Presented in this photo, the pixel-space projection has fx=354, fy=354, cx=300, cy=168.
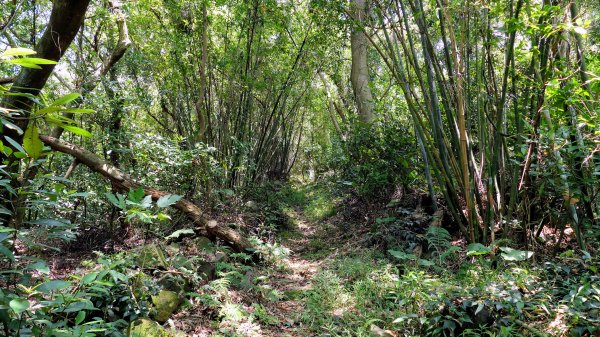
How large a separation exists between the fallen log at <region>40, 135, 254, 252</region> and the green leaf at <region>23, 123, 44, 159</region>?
2588 millimetres

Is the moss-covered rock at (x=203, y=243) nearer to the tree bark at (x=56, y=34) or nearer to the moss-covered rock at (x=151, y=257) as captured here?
the moss-covered rock at (x=151, y=257)

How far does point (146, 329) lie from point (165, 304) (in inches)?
13.3

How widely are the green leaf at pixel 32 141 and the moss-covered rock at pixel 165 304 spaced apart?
1529 mm

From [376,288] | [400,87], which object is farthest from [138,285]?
[400,87]

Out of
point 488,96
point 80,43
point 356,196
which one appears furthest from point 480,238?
point 80,43

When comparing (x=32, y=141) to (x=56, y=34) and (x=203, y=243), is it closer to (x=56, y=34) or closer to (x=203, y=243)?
(x=56, y=34)

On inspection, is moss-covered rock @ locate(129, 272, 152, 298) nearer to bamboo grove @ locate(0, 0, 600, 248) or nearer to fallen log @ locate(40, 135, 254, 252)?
bamboo grove @ locate(0, 0, 600, 248)

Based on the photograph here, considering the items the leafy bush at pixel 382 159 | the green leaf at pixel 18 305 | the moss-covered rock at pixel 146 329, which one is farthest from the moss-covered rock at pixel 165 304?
the leafy bush at pixel 382 159

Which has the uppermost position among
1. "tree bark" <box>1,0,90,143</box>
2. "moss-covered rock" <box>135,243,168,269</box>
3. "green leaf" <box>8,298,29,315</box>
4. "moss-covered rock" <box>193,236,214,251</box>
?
"tree bark" <box>1,0,90,143</box>

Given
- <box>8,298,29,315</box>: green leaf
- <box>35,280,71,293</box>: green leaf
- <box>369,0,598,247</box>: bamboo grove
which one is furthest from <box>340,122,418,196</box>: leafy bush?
<box>8,298,29,315</box>: green leaf

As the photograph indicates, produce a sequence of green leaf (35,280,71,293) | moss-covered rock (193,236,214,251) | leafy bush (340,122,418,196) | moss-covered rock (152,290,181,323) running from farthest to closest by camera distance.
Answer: leafy bush (340,122,418,196) → moss-covered rock (193,236,214,251) → moss-covered rock (152,290,181,323) → green leaf (35,280,71,293)

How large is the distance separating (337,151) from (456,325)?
488 centimetres

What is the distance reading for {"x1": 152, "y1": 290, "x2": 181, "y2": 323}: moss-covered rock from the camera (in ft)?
7.62

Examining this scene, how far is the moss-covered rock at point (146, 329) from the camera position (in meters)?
2.00
